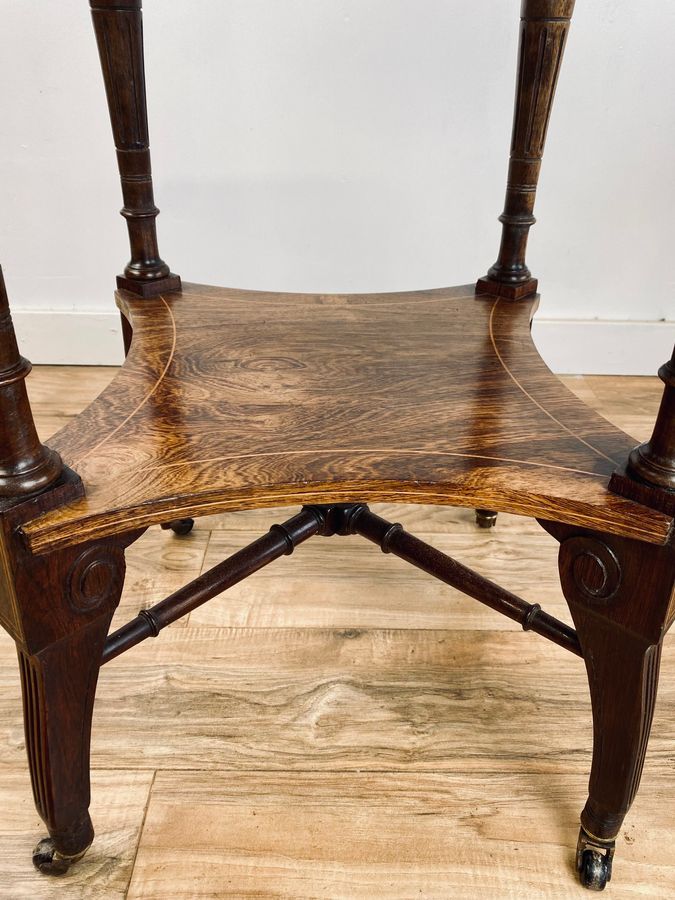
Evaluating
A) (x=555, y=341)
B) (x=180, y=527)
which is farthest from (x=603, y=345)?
(x=180, y=527)

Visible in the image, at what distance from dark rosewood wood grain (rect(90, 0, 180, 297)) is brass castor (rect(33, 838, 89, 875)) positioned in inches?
23.9

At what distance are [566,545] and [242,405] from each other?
0.31 metres

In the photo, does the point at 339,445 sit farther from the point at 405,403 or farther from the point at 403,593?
the point at 403,593

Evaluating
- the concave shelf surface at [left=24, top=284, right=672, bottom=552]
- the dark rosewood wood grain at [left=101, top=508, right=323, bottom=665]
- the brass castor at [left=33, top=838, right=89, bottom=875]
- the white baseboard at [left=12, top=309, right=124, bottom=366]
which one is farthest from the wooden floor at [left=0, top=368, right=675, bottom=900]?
the white baseboard at [left=12, top=309, right=124, bottom=366]

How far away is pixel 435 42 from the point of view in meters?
1.40

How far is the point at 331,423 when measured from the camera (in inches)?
28.5

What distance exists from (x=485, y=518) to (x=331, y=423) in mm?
577

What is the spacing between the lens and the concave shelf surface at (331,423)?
0.62 m

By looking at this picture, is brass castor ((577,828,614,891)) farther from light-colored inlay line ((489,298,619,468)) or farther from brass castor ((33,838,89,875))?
brass castor ((33,838,89,875))

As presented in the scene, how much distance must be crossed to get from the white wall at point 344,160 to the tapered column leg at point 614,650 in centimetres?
103

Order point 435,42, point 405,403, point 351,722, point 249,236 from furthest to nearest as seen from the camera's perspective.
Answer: point 249,236 → point 435,42 → point 351,722 → point 405,403

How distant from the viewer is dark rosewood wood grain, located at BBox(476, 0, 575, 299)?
2.89 feet

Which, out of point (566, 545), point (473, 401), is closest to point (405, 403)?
point (473, 401)

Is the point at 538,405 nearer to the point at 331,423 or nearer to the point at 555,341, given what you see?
the point at 331,423
